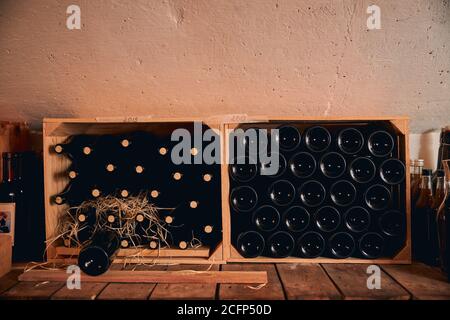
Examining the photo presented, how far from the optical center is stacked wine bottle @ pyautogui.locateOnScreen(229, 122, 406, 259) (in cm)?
133

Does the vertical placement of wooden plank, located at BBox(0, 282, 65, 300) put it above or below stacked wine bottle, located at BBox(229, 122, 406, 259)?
below

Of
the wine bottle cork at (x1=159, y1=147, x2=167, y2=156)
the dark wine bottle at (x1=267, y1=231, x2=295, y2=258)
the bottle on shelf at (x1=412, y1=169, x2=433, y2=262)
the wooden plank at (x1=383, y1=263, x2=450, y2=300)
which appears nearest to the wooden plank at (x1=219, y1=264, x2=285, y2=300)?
the dark wine bottle at (x1=267, y1=231, x2=295, y2=258)

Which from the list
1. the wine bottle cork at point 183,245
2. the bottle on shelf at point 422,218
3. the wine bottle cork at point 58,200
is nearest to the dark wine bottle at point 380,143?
the bottle on shelf at point 422,218

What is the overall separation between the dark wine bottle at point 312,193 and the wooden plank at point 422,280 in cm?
39

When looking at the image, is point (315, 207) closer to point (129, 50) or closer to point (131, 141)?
point (131, 141)

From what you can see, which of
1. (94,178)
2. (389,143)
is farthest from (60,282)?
(389,143)

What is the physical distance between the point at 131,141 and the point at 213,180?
414mm

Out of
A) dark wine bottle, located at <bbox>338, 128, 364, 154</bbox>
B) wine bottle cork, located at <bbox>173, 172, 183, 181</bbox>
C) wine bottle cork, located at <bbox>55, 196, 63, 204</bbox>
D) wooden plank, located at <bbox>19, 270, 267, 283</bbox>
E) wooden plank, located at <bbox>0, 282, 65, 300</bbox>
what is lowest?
wooden plank, located at <bbox>0, 282, 65, 300</bbox>

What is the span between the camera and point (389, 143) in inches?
52.5

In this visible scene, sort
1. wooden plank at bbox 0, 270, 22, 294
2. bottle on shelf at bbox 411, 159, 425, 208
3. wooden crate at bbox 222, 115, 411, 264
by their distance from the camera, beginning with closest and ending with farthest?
wooden plank at bbox 0, 270, 22, 294 < wooden crate at bbox 222, 115, 411, 264 < bottle on shelf at bbox 411, 159, 425, 208

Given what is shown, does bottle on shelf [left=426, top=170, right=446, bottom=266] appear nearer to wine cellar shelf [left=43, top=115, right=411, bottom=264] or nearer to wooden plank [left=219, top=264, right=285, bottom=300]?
wine cellar shelf [left=43, top=115, right=411, bottom=264]

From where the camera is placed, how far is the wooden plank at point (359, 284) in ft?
3.46

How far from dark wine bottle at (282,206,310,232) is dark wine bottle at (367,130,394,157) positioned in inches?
15.7

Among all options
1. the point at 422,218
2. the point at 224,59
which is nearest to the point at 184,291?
the point at 224,59
